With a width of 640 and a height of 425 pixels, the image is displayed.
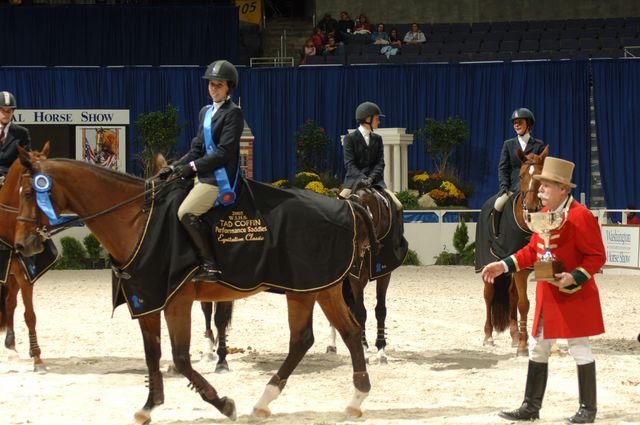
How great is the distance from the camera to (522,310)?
9109mm

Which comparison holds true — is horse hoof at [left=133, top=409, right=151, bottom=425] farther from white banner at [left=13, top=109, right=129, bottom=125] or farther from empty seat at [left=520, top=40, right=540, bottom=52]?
empty seat at [left=520, top=40, right=540, bottom=52]

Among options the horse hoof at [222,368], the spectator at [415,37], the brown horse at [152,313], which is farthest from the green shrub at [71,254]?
the brown horse at [152,313]

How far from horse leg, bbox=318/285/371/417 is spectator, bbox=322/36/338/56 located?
18.3 metres

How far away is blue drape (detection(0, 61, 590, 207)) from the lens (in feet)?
76.0

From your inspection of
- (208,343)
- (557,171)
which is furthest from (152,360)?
(557,171)

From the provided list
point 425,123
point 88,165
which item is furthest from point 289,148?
point 88,165

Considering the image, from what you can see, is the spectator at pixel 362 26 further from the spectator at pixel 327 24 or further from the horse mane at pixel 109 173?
the horse mane at pixel 109 173

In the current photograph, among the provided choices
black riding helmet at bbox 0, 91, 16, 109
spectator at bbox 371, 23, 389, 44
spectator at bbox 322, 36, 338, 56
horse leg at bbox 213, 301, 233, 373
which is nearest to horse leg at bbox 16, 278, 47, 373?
horse leg at bbox 213, 301, 233, 373

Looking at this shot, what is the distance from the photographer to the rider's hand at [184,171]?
645 cm

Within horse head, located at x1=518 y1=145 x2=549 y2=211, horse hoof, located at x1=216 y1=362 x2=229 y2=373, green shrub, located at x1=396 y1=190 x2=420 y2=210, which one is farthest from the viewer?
green shrub, located at x1=396 y1=190 x2=420 y2=210

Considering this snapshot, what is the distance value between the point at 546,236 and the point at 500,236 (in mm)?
3507

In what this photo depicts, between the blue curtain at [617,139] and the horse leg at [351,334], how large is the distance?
696 inches

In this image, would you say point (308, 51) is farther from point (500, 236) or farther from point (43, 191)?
point (43, 191)

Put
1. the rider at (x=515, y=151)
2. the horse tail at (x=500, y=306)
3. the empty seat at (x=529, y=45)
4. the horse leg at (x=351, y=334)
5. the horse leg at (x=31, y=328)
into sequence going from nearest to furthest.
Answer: the horse leg at (x=351, y=334) → the horse leg at (x=31, y=328) → the horse tail at (x=500, y=306) → the rider at (x=515, y=151) → the empty seat at (x=529, y=45)
